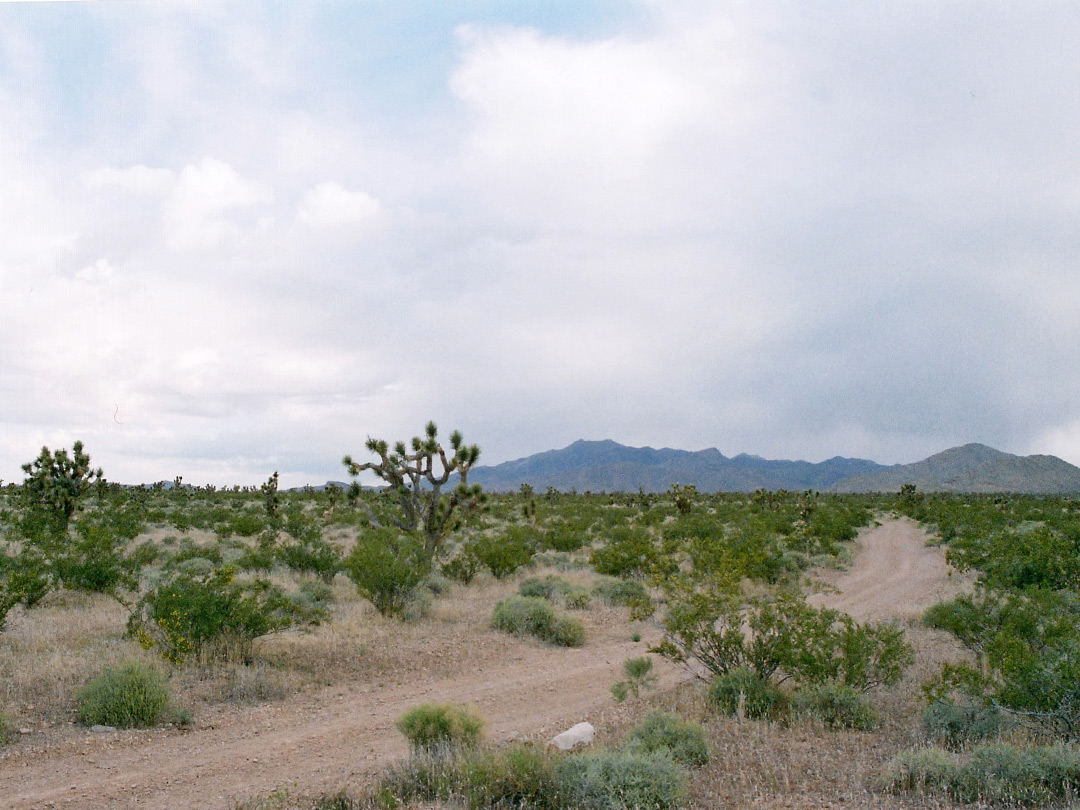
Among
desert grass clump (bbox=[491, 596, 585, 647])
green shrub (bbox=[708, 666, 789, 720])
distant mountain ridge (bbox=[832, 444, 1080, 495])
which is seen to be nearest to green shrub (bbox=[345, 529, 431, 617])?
desert grass clump (bbox=[491, 596, 585, 647])

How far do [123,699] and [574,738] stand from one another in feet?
18.2

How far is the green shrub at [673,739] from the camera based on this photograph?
6910mm

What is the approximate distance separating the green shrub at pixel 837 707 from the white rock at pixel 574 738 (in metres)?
2.50

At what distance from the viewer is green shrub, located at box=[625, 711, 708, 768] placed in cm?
691

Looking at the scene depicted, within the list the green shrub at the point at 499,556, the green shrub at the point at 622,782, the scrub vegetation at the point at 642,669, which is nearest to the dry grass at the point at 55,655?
the scrub vegetation at the point at 642,669

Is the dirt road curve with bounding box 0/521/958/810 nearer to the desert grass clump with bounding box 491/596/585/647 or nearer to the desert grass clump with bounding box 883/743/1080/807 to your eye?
the desert grass clump with bounding box 491/596/585/647

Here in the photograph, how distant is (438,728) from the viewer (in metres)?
7.48

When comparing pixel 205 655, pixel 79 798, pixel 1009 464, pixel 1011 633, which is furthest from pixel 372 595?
pixel 1009 464

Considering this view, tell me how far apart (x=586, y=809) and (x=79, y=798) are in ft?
15.8

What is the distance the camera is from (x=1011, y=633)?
795cm

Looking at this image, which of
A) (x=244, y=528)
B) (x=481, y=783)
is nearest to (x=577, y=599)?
(x=481, y=783)

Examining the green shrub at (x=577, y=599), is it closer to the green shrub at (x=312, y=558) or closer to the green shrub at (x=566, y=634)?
the green shrub at (x=566, y=634)

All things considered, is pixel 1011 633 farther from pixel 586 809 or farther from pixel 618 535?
pixel 618 535

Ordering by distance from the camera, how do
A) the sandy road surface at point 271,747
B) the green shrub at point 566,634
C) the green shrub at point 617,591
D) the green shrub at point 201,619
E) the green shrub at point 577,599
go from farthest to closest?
the green shrub at point 617,591 → the green shrub at point 577,599 → the green shrub at point 566,634 → the green shrub at point 201,619 → the sandy road surface at point 271,747
